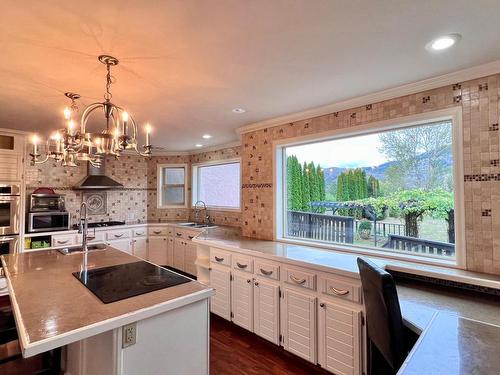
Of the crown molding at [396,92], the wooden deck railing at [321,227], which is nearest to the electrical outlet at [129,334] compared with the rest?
the wooden deck railing at [321,227]

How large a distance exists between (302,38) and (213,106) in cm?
140

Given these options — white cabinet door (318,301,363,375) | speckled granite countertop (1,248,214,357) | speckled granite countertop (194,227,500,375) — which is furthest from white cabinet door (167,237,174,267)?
white cabinet door (318,301,363,375)

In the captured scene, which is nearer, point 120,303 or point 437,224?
point 120,303

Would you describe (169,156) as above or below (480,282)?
above

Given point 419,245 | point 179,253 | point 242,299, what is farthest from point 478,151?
point 179,253

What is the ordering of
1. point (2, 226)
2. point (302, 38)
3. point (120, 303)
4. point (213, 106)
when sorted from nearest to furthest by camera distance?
point (120, 303)
point (302, 38)
point (213, 106)
point (2, 226)

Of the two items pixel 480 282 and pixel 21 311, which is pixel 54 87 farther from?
pixel 480 282

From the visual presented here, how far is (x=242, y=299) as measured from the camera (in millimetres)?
2801

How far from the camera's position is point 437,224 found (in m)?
2.20

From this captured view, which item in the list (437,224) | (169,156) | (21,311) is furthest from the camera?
(169,156)

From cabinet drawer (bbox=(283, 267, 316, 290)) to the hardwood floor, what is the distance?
2.28 ft

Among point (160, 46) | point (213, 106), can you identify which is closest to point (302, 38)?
point (160, 46)

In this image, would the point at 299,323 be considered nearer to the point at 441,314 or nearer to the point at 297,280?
the point at 297,280

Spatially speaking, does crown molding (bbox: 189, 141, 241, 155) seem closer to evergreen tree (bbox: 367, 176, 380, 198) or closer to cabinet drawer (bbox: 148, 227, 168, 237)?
cabinet drawer (bbox: 148, 227, 168, 237)
